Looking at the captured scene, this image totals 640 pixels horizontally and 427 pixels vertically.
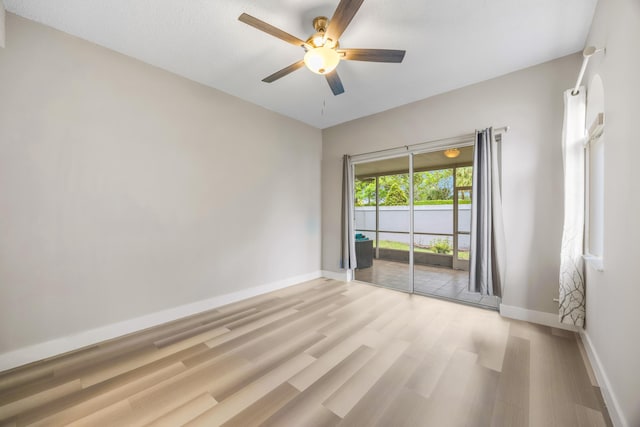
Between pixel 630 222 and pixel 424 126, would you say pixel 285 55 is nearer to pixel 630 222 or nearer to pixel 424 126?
pixel 424 126

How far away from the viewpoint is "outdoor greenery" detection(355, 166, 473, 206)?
3.88 m

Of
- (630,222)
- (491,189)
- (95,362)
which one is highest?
(491,189)

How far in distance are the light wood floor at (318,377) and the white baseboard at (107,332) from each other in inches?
3.7

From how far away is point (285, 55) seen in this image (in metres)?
2.46

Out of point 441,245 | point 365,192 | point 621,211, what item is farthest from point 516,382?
point 365,192

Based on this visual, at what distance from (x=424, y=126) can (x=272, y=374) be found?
11.2ft

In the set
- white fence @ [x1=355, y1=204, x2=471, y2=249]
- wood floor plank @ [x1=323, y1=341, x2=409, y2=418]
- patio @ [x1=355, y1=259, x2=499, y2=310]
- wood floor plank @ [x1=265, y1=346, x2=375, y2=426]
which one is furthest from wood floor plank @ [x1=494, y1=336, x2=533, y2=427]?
white fence @ [x1=355, y1=204, x2=471, y2=249]

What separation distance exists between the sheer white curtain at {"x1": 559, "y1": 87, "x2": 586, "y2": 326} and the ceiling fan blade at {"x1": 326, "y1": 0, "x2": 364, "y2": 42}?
86.7 inches

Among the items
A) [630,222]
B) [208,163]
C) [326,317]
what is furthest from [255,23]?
[326,317]

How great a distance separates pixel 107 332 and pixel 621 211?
3927mm

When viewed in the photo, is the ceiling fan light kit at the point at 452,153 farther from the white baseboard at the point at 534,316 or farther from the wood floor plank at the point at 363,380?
the wood floor plank at the point at 363,380

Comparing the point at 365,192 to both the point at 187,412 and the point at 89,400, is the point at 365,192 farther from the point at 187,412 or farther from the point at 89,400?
the point at 89,400

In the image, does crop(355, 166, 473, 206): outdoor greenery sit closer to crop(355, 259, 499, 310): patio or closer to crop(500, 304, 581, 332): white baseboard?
crop(355, 259, 499, 310): patio

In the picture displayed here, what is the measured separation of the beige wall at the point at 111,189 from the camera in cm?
194
